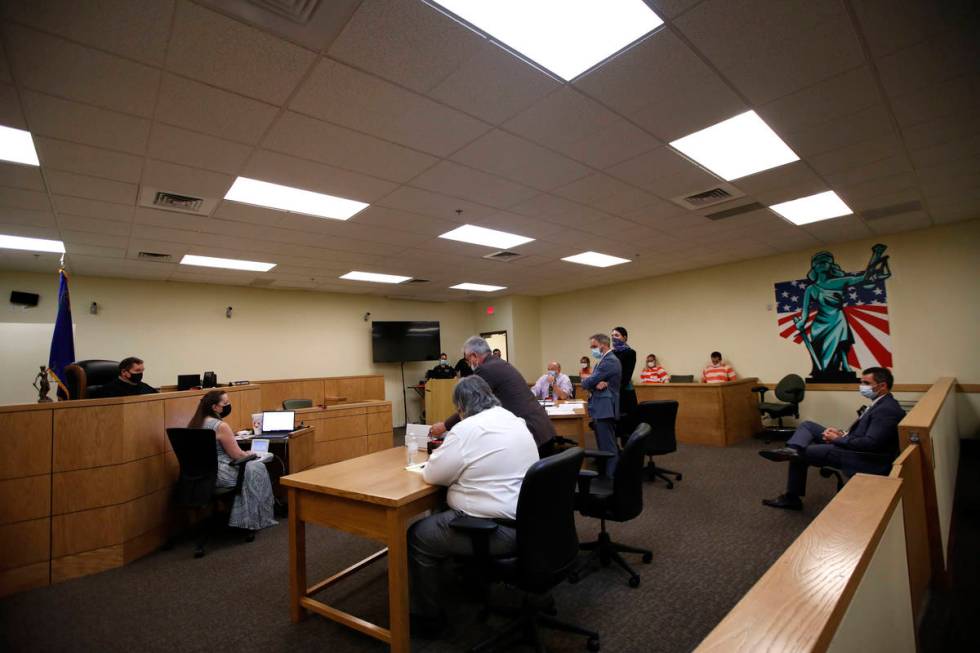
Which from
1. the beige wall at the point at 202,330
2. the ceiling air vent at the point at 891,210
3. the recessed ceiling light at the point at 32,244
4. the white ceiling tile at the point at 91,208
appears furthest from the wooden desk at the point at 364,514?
the beige wall at the point at 202,330

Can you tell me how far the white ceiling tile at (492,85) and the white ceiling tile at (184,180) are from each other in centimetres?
215

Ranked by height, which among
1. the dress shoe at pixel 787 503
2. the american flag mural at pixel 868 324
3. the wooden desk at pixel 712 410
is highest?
the american flag mural at pixel 868 324

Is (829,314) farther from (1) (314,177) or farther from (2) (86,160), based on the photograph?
(2) (86,160)

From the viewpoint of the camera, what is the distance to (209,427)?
3934 mm

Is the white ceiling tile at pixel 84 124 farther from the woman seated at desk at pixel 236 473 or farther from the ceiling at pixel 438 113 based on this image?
the woman seated at desk at pixel 236 473

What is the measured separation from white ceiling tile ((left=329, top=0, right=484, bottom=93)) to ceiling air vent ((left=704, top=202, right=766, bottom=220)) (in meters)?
3.89

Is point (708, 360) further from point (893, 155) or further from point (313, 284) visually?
point (313, 284)

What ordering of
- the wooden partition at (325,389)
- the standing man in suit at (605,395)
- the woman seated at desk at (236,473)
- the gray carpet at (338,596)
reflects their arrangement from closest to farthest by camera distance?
the gray carpet at (338,596) < the woman seated at desk at (236,473) < the standing man in suit at (605,395) < the wooden partition at (325,389)

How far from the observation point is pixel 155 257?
5953 millimetres

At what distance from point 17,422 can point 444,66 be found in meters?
3.88

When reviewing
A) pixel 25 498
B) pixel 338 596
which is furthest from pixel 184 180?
pixel 338 596

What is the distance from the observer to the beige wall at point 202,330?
20.8 ft

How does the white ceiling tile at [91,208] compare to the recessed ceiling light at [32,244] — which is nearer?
the white ceiling tile at [91,208]

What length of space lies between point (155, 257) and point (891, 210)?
9.31 meters
